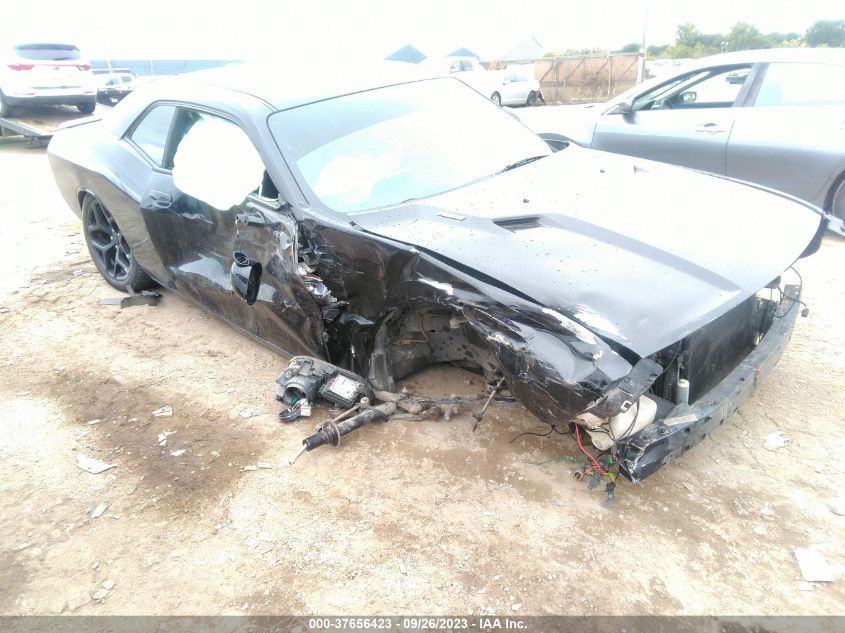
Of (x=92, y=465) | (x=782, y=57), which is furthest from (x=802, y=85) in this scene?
(x=92, y=465)

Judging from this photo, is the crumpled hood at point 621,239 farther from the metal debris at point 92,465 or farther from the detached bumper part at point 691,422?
the metal debris at point 92,465

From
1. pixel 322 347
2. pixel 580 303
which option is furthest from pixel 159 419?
pixel 580 303

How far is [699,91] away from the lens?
5.45m

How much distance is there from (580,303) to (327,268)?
4.04 feet

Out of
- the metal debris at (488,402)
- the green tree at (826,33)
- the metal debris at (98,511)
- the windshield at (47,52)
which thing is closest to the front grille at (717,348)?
the metal debris at (488,402)

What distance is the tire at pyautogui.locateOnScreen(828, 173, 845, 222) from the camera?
4730mm

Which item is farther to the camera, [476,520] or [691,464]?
[691,464]

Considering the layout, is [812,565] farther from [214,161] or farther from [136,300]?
[136,300]

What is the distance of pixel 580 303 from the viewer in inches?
85.7

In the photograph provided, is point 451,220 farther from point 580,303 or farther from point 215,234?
point 215,234

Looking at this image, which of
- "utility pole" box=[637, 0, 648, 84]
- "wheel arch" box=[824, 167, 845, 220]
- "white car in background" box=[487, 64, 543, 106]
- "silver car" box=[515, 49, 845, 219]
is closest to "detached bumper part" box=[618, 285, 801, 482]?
"silver car" box=[515, 49, 845, 219]

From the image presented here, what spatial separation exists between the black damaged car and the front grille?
0.04ft

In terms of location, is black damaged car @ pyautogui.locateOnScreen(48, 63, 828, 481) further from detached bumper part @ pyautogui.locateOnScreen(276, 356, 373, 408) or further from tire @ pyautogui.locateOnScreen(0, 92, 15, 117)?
tire @ pyautogui.locateOnScreen(0, 92, 15, 117)

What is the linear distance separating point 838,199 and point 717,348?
313 cm
